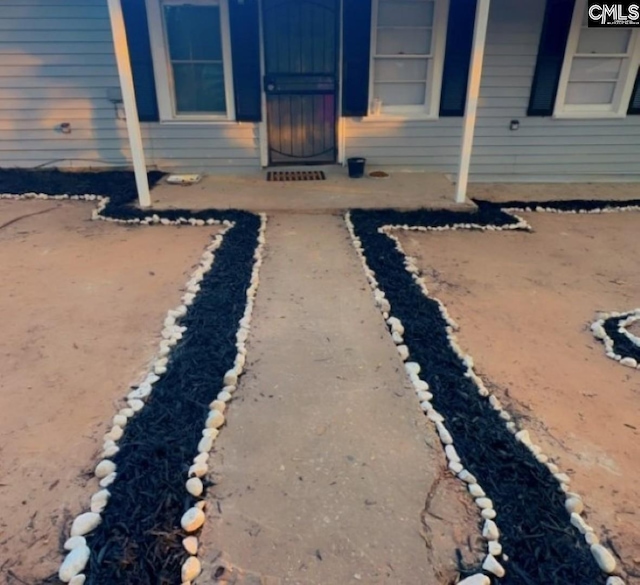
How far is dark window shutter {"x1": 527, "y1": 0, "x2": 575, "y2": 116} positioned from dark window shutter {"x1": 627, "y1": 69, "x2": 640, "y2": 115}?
3.16 feet

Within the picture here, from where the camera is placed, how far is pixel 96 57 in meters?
5.54

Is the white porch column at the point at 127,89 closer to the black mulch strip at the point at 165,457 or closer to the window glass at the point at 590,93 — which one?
the black mulch strip at the point at 165,457

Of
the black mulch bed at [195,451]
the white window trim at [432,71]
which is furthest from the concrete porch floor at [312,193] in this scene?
the black mulch bed at [195,451]

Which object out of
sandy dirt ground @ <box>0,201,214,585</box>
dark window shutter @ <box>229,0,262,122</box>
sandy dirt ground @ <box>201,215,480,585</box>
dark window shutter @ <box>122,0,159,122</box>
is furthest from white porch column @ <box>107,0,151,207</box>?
sandy dirt ground @ <box>201,215,480,585</box>

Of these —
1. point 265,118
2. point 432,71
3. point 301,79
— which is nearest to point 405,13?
point 432,71

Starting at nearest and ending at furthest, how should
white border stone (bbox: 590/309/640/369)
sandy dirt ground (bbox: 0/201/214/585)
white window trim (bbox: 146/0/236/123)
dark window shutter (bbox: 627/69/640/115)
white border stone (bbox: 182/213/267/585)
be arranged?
white border stone (bbox: 182/213/267/585) → sandy dirt ground (bbox: 0/201/214/585) → white border stone (bbox: 590/309/640/369) → white window trim (bbox: 146/0/236/123) → dark window shutter (bbox: 627/69/640/115)

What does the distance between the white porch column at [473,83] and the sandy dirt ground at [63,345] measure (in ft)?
8.31

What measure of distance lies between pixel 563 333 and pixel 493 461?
1.38 meters

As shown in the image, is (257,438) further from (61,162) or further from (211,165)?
(61,162)

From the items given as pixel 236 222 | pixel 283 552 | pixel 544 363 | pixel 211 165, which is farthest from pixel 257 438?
pixel 211 165

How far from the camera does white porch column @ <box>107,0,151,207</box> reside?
415 cm

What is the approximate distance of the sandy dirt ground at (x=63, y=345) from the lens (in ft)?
5.87

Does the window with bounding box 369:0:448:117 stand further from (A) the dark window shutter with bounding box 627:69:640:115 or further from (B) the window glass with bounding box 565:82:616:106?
(A) the dark window shutter with bounding box 627:69:640:115

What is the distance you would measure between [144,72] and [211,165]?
121 centimetres
